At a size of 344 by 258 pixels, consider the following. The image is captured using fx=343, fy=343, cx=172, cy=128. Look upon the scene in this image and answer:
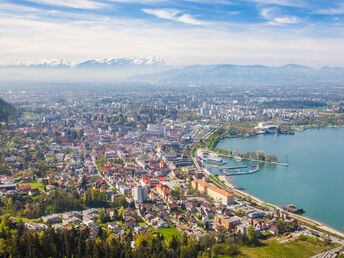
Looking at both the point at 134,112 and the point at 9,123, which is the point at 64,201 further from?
the point at 134,112

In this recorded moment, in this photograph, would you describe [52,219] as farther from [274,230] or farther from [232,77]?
[232,77]

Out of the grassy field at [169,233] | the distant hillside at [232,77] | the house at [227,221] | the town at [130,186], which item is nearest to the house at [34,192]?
the town at [130,186]

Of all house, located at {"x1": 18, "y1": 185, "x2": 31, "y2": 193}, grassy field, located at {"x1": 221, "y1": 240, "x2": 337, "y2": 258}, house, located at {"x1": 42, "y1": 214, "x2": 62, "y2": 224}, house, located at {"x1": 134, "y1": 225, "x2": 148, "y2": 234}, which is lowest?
grassy field, located at {"x1": 221, "y1": 240, "x2": 337, "y2": 258}

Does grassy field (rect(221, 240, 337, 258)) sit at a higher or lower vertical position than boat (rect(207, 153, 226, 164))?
lower

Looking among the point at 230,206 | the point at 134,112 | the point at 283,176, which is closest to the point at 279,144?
the point at 283,176

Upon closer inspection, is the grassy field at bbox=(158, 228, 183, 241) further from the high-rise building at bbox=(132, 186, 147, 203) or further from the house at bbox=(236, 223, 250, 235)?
the high-rise building at bbox=(132, 186, 147, 203)

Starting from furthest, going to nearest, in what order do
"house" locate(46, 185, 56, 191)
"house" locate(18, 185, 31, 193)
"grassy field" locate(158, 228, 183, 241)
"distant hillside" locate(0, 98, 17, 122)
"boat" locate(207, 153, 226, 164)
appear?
"distant hillside" locate(0, 98, 17, 122) → "boat" locate(207, 153, 226, 164) → "house" locate(46, 185, 56, 191) → "house" locate(18, 185, 31, 193) → "grassy field" locate(158, 228, 183, 241)

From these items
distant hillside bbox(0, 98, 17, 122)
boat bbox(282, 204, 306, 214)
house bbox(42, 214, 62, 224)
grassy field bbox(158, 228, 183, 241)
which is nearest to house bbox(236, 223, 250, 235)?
grassy field bbox(158, 228, 183, 241)
